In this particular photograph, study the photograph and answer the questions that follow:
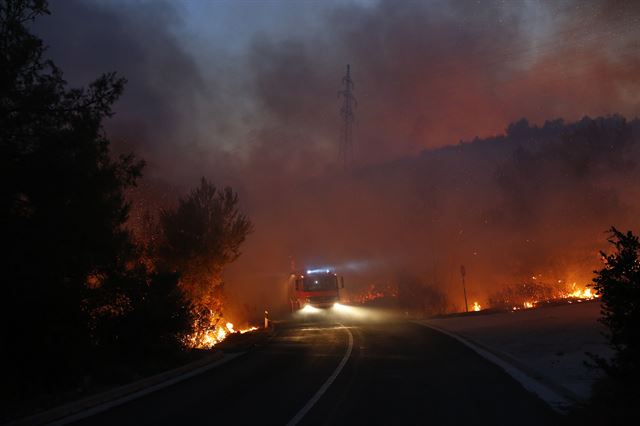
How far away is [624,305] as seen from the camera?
304 inches

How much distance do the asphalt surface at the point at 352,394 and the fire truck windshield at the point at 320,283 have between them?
22.4 meters

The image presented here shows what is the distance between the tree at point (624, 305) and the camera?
7414mm

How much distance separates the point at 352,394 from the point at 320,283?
28852 mm

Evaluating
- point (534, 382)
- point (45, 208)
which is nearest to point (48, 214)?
point (45, 208)

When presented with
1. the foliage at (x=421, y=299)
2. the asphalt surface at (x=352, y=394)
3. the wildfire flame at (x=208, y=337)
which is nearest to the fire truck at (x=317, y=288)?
the foliage at (x=421, y=299)

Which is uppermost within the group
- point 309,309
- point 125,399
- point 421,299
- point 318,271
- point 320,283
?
point 318,271

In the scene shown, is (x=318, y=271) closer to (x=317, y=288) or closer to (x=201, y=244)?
(x=317, y=288)

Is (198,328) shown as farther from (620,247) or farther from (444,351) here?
(620,247)

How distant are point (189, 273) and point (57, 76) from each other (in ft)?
44.9

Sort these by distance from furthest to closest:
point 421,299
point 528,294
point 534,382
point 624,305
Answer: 1. point 528,294
2. point 421,299
3. point 534,382
4. point 624,305

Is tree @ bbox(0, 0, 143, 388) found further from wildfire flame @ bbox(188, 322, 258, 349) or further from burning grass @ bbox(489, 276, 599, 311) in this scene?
burning grass @ bbox(489, 276, 599, 311)

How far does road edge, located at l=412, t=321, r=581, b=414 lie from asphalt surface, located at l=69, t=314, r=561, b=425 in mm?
200

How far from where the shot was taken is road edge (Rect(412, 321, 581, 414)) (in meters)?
8.13

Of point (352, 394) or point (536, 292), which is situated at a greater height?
point (536, 292)
